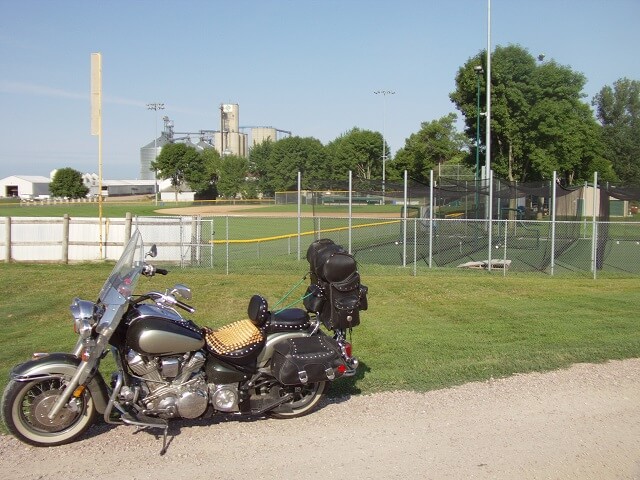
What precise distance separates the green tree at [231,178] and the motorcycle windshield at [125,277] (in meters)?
89.6

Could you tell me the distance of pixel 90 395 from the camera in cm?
530

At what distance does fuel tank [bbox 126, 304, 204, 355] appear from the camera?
5.18m

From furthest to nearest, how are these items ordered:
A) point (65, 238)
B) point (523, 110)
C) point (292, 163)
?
point (292, 163) < point (523, 110) < point (65, 238)

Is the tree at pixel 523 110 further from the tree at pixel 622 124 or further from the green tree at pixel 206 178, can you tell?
the green tree at pixel 206 178


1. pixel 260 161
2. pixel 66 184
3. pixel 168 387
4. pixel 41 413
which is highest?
pixel 260 161

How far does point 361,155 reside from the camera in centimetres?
9419

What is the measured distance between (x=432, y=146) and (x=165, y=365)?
234 feet

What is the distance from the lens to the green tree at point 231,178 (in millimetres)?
95062

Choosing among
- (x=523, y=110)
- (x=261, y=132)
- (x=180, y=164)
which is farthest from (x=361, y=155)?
(x=261, y=132)

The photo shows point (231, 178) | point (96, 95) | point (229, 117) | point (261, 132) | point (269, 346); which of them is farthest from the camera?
point (261, 132)

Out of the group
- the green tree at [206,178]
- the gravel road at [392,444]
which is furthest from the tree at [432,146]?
Result: the gravel road at [392,444]

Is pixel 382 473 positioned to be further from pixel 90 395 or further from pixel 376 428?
pixel 90 395

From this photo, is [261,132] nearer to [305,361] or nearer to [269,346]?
[269,346]

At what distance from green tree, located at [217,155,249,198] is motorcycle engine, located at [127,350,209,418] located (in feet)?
295
